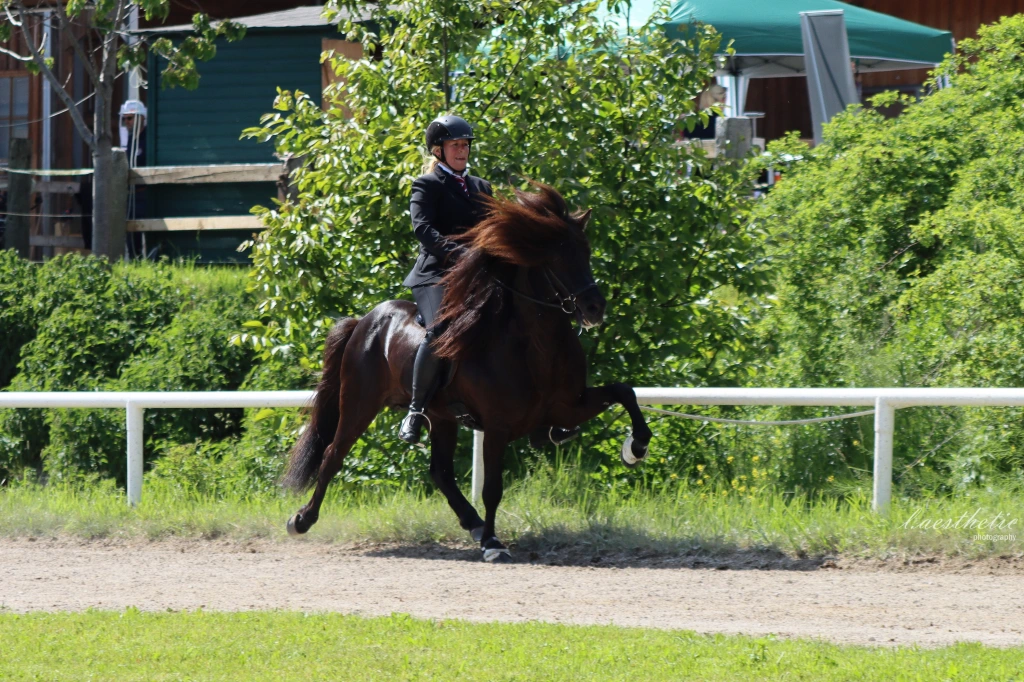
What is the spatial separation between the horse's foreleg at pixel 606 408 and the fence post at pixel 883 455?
1430 mm

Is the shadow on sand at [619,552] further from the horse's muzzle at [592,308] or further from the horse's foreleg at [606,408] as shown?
the horse's muzzle at [592,308]

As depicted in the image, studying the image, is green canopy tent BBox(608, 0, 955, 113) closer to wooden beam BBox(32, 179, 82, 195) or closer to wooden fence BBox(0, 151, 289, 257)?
wooden fence BBox(0, 151, 289, 257)

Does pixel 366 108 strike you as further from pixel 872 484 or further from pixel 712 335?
pixel 872 484

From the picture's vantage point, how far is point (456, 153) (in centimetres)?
757

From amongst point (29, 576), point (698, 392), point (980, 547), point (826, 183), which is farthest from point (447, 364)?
point (826, 183)

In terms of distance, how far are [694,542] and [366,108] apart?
13.8 ft

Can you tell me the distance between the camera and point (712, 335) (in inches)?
371

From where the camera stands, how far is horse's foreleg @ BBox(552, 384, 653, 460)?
7207 millimetres

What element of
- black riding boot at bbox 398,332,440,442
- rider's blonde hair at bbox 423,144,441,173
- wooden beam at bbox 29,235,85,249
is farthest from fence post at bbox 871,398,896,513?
wooden beam at bbox 29,235,85,249

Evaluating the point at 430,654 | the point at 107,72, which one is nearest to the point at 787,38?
the point at 107,72

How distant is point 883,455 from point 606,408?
1.71m

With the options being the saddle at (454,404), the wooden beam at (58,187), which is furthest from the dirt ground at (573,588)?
the wooden beam at (58,187)

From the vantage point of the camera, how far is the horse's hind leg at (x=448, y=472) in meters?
7.67

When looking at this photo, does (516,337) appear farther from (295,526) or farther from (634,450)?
(295,526)
